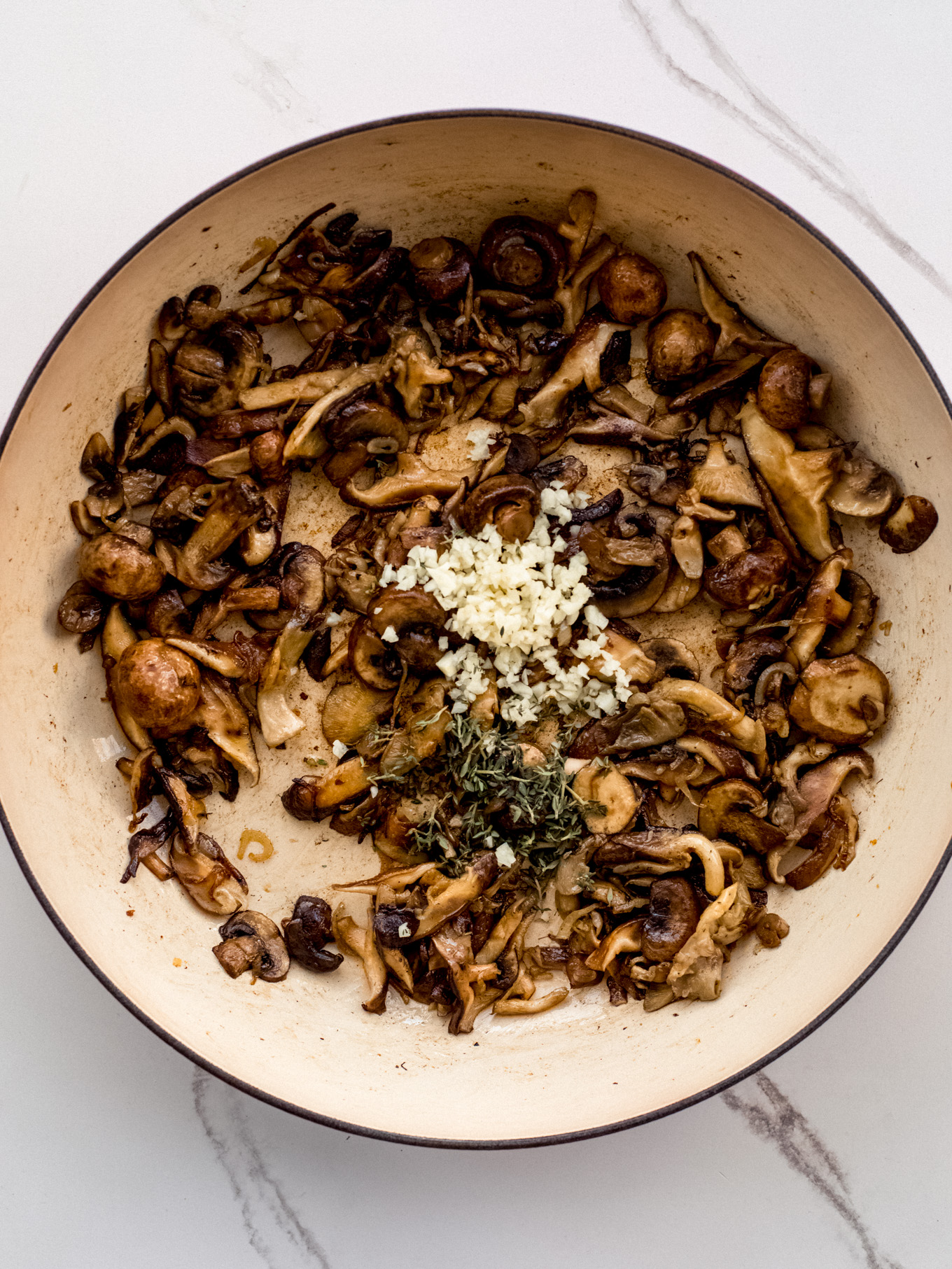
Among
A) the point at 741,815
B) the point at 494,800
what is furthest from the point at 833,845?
the point at 494,800

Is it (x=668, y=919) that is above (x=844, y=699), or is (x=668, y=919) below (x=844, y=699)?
below

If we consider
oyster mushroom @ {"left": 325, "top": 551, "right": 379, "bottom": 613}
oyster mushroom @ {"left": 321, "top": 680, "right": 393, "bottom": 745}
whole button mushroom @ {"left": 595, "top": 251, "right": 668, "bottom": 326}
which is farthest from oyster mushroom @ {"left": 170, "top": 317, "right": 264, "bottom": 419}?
whole button mushroom @ {"left": 595, "top": 251, "right": 668, "bottom": 326}

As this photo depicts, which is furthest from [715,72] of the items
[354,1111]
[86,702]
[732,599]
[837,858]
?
[354,1111]

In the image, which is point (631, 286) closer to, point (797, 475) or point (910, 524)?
point (797, 475)

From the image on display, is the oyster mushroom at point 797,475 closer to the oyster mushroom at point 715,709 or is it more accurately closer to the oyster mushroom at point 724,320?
the oyster mushroom at point 724,320

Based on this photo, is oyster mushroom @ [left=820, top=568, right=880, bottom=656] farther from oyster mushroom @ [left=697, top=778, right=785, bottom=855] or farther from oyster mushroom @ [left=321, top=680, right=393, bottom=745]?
oyster mushroom @ [left=321, top=680, right=393, bottom=745]

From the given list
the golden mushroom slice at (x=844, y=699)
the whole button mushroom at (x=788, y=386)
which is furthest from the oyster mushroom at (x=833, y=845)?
the whole button mushroom at (x=788, y=386)
